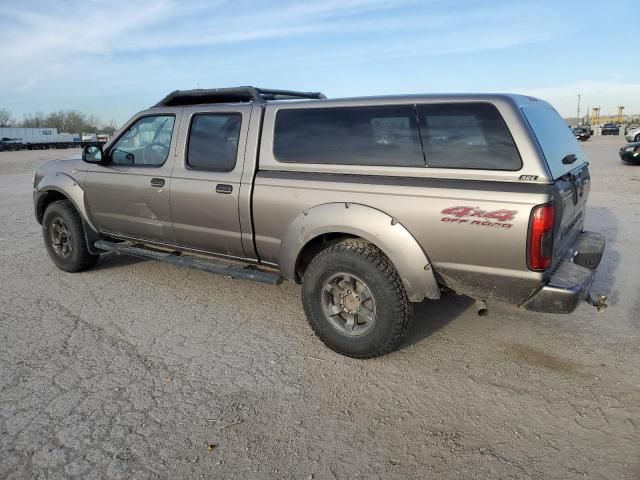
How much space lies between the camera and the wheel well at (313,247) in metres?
3.80

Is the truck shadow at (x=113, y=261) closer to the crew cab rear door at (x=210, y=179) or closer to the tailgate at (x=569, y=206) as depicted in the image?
the crew cab rear door at (x=210, y=179)

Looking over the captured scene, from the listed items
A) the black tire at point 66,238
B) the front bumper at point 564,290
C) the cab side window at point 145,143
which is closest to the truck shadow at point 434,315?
the front bumper at point 564,290

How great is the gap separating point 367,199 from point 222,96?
2.11 meters

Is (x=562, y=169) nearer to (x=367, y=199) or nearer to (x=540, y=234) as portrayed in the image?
(x=540, y=234)

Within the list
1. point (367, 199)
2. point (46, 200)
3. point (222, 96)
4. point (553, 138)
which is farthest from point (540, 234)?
point (46, 200)

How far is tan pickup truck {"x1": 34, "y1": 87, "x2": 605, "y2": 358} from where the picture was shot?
3.07 m

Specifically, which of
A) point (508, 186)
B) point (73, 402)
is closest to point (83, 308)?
point (73, 402)

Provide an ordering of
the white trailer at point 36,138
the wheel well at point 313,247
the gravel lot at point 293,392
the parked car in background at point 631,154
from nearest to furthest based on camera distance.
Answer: the gravel lot at point 293,392
the wheel well at point 313,247
the parked car in background at point 631,154
the white trailer at point 36,138

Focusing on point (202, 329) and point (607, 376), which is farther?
point (202, 329)

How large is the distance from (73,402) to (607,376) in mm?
3542

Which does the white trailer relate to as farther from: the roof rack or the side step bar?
the roof rack

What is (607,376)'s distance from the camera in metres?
3.41

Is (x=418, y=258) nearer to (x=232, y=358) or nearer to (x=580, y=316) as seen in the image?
(x=232, y=358)

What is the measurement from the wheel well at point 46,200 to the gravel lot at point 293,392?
1250 millimetres
